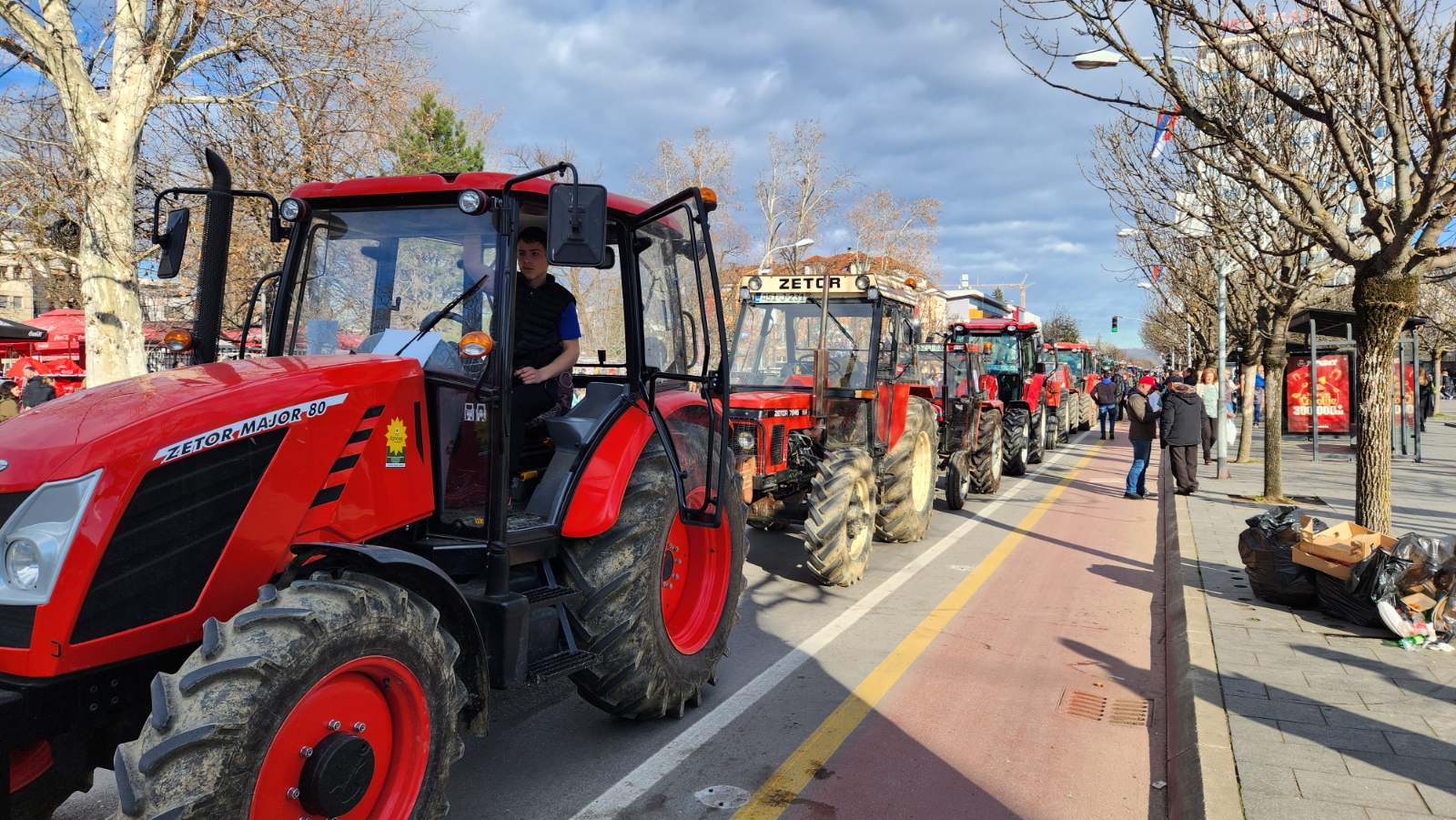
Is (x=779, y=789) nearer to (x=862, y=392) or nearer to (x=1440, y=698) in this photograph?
(x=1440, y=698)

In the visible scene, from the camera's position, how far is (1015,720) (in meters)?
5.07

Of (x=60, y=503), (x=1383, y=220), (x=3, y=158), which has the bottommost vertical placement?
(x=60, y=503)

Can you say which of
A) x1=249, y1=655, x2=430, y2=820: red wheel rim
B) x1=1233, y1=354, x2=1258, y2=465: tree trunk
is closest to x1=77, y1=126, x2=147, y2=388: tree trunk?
x1=249, y1=655, x2=430, y2=820: red wheel rim

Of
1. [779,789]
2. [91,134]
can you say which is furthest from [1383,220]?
[91,134]

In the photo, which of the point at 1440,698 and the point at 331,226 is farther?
the point at 1440,698

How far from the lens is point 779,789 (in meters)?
4.14

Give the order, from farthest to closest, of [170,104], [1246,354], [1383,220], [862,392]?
[1246,354] → [170,104] → [862,392] → [1383,220]

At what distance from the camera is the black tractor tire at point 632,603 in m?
4.20

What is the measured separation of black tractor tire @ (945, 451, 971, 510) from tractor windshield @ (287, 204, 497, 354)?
29.9 ft

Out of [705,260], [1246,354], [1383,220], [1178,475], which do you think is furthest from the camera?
[1246,354]

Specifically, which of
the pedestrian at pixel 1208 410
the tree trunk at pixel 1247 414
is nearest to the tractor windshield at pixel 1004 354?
the pedestrian at pixel 1208 410

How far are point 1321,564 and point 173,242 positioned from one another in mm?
6990

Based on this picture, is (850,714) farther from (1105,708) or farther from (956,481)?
(956,481)

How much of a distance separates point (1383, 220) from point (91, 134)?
40.7ft
